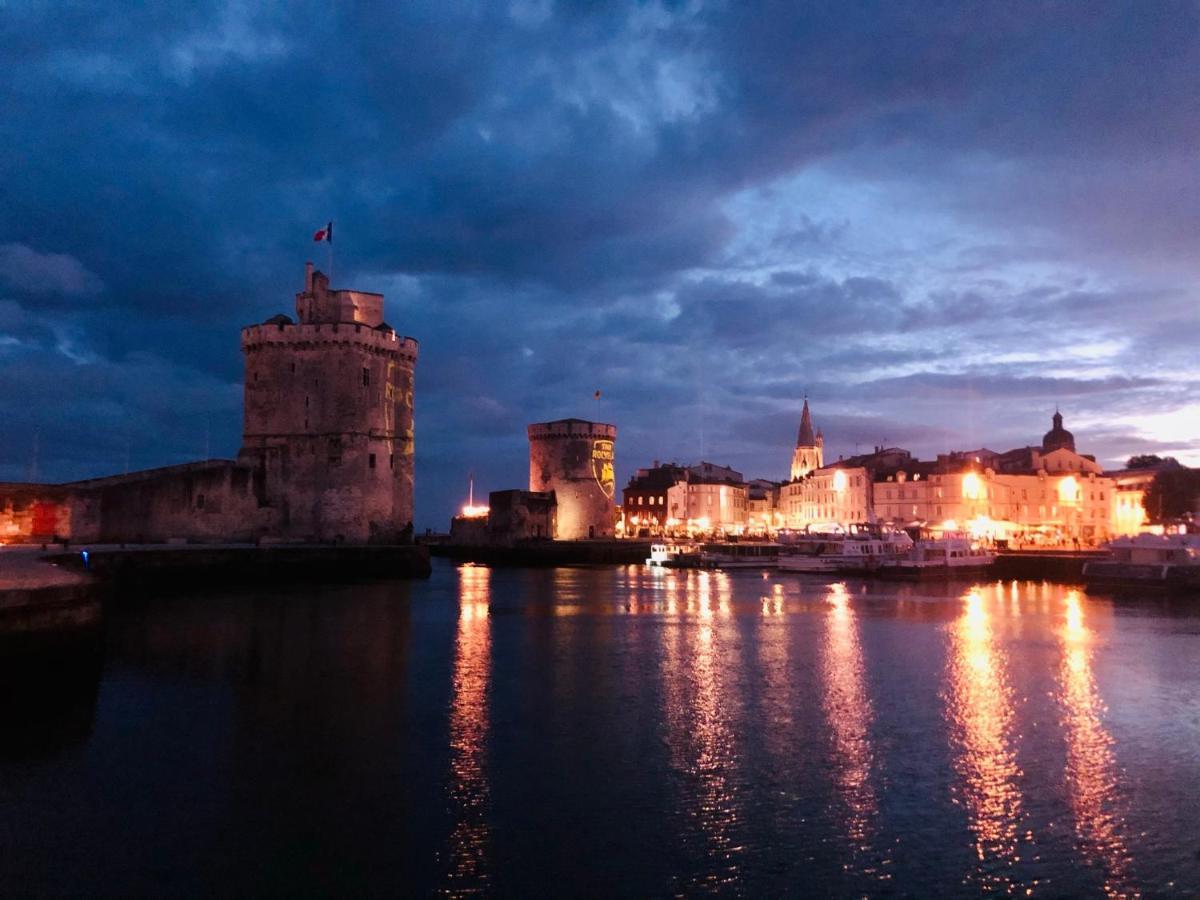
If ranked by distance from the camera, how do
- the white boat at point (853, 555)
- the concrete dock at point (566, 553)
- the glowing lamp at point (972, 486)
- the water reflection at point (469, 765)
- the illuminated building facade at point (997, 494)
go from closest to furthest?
the water reflection at point (469, 765), the white boat at point (853, 555), the concrete dock at point (566, 553), the glowing lamp at point (972, 486), the illuminated building facade at point (997, 494)

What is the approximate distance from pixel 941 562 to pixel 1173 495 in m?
26.0

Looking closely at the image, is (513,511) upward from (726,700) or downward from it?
upward

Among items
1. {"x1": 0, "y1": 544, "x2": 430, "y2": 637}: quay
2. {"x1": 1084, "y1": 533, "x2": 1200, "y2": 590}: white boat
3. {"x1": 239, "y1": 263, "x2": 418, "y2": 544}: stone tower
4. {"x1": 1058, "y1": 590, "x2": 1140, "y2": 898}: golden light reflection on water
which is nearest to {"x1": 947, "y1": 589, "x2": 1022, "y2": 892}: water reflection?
{"x1": 1058, "y1": 590, "x2": 1140, "y2": 898}: golden light reflection on water

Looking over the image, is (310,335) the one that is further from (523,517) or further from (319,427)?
(523,517)

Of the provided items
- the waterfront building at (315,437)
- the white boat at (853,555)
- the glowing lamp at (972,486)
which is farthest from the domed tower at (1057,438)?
the waterfront building at (315,437)

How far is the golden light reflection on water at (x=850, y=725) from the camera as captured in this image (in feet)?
27.9

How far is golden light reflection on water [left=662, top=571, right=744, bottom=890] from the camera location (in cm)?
759

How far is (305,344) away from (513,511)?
2156cm

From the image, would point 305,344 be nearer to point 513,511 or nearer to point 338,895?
point 513,511

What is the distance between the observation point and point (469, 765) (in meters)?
9.91

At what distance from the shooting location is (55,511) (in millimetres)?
30656

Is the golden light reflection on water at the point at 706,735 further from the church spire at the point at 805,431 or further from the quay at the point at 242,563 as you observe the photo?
the church spire at the point at 805,431

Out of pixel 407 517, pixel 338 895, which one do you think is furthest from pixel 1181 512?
pixel 338 895

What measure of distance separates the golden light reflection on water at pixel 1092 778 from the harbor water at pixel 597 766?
0.04m
